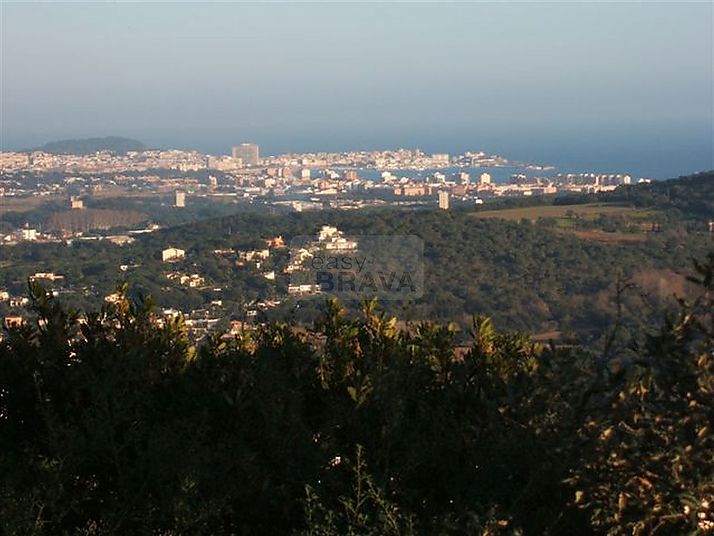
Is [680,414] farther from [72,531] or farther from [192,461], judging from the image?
[72,531]

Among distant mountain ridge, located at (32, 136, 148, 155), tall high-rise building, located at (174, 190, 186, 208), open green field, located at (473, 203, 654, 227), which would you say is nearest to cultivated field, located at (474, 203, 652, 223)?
open green field, located at (473, 203, 654, 227)

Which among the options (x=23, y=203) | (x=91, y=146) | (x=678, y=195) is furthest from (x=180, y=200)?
(x=91, y=146)

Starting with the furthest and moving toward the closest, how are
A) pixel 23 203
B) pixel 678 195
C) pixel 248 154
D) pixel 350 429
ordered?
pixel 248 154 < pixel 23 203 < pixel 678 195 < pixel 350 429

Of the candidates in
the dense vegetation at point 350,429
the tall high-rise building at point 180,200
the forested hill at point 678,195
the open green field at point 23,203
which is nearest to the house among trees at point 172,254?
the forested hill at point 678,195

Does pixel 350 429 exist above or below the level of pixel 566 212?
above

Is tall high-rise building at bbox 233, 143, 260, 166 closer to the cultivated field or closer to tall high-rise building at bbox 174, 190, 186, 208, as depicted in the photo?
tall high-rise building at bbox 174, 190, 186, 208

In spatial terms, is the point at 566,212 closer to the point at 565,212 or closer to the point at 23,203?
the point at 565,212

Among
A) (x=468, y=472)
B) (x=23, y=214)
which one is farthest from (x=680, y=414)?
(x=23, y=214)
